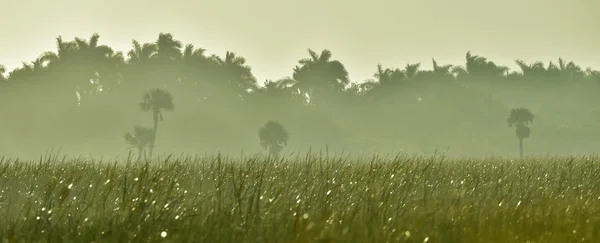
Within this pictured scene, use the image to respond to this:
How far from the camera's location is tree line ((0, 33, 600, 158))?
2474 inches

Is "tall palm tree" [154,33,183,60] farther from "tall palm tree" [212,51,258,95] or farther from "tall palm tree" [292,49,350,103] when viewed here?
"tall palm tree" [292,49,350,103]

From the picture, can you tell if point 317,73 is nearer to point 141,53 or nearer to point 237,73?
point 237,73

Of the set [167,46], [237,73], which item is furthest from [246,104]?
[167,46]

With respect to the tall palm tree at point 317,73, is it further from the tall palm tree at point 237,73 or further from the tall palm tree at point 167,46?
the tall palm tree at point 167,46

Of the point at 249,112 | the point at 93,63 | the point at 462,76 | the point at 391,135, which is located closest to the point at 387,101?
the point at 391,135

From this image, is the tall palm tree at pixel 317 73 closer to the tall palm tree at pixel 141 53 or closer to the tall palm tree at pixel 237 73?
the tall palm tree at pixel 237 73

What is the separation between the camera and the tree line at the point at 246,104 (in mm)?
62844

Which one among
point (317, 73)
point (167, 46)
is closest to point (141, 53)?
point (167, 46)

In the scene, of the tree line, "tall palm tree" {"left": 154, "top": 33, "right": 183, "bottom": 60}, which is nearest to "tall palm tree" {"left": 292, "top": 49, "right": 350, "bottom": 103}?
the tree line

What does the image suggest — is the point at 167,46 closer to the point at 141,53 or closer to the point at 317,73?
the point at 141,53

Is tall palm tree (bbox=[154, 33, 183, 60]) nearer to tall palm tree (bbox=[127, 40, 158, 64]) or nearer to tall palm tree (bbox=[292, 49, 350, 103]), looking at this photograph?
tall palm tree (bbox=[127, 40, 158, 64])

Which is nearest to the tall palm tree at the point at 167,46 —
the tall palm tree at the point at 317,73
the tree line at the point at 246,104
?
the tree line at the point at 246,104

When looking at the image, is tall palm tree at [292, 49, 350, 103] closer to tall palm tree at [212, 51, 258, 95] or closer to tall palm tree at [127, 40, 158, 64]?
tall palm tree at [212, 51, 258, 95]

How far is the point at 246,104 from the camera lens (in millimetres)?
67688
